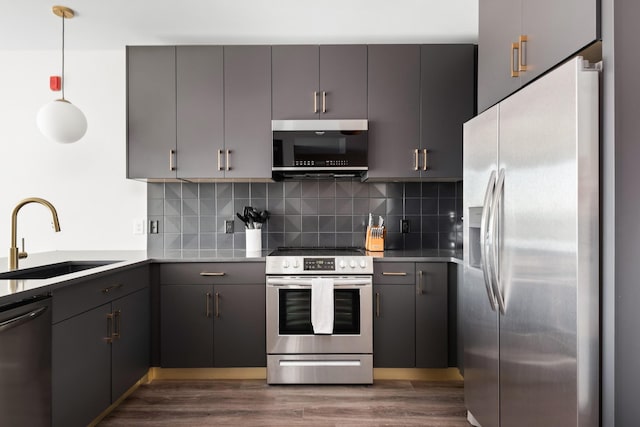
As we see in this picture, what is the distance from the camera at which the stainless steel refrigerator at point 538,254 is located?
50.0 inches

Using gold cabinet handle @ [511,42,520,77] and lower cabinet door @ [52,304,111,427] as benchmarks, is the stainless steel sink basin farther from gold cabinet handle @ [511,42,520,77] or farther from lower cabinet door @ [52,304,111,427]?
gold cabinet handle @ [511,42,520,77]

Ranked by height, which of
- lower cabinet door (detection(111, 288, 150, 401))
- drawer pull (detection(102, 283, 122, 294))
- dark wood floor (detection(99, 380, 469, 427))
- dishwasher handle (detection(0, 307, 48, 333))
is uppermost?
dishwasher handle (detection(0, 307, 48, 333))

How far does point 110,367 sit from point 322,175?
1859 millimetres

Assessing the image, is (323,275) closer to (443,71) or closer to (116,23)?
(443,71)

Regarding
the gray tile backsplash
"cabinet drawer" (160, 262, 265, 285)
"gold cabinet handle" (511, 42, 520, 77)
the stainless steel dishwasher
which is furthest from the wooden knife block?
the stainless steel dishwasher

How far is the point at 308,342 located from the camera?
2752 mm

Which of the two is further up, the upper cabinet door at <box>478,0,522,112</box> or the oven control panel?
the upper cabinet door at <box>478,0,522,112</box>

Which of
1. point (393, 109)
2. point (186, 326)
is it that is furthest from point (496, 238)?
point (186, 326)

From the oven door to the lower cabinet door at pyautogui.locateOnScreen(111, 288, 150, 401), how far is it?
79 cm

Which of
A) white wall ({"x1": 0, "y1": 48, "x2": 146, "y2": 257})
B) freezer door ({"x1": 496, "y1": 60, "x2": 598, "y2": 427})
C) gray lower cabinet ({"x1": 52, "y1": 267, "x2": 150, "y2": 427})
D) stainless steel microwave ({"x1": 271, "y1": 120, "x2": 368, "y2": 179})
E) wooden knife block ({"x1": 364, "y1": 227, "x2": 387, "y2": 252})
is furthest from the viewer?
white wall ({"x1": 0, "y1": 48, "x2": 146, "y2": 257})

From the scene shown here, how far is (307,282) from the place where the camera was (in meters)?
2.75

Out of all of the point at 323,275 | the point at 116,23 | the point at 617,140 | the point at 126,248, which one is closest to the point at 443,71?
the point at 323,275

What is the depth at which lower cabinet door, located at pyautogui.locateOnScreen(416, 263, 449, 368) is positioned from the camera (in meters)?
2.81

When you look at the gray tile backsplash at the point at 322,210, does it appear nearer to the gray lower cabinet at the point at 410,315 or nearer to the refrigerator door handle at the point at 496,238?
the gray lower cabinet at the point at 410,315
